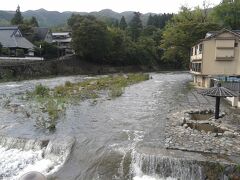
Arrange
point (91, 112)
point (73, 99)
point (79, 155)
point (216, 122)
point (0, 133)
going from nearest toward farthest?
point (79, 155) < point (0, 133) < point (216, 122) < point (91, 112) < point (73, 99)

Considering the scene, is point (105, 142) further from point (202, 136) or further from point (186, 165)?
point (202, 136)

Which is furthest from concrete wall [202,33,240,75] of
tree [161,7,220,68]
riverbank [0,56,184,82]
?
riverbank [0,56,184,82]

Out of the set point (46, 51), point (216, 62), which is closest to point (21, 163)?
point (216, 62)

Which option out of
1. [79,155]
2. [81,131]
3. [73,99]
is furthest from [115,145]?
[73,99]

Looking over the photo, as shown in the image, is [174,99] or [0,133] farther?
[174,99]

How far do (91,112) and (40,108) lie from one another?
4.13 m

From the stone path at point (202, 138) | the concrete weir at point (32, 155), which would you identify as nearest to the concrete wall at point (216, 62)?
the stone path at point (202, 138)

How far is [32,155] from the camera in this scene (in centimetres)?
1527

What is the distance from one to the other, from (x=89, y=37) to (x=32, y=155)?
52.2 metres

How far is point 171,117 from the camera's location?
68.1 ft

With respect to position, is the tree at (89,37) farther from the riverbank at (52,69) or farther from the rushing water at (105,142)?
the rushing water at (105,142)

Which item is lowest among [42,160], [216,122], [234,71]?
[42,160]

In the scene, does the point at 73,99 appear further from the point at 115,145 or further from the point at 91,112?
the point at 115,145

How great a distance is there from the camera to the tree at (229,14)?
6750 cm
